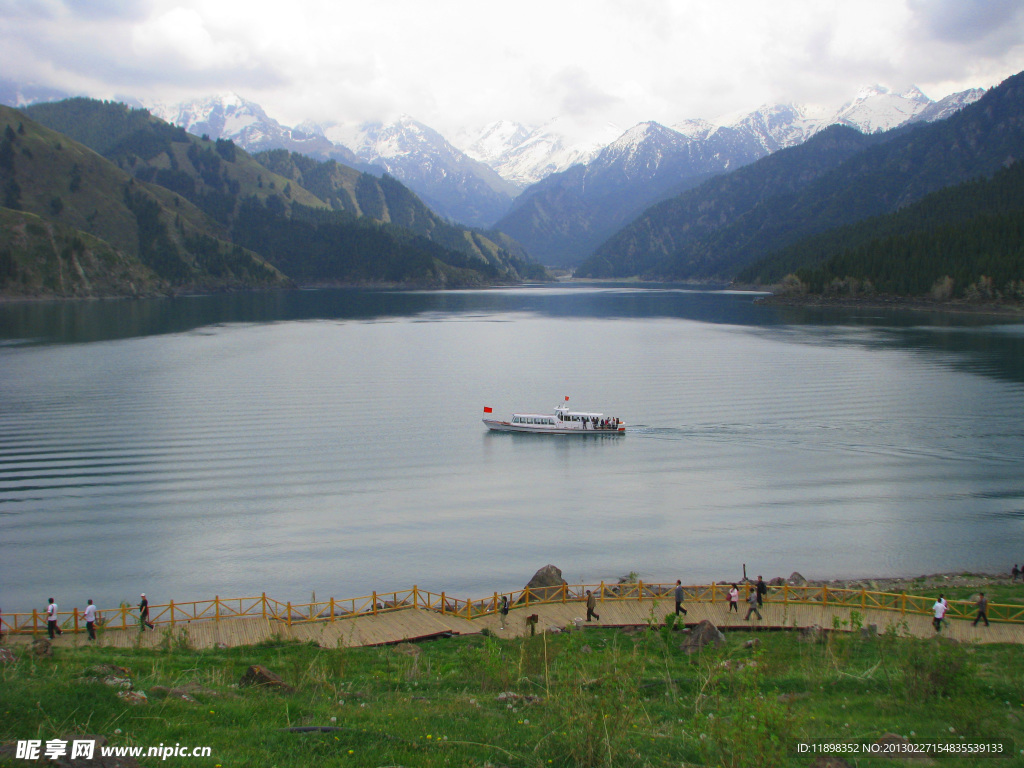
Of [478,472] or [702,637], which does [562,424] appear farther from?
[702,637]

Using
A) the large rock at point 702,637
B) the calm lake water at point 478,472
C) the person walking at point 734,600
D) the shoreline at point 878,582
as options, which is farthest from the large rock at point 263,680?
the person walking at point 734,600

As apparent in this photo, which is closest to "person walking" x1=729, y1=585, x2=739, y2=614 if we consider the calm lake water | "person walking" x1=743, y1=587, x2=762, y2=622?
"person walking" x1=743, y1=587, x2=762, y2=622

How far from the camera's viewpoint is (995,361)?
352ft

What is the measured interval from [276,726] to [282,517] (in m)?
32.0

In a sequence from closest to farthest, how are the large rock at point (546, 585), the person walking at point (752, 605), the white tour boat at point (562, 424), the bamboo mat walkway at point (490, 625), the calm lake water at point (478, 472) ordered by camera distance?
the bamboo mat walkway at point (490, 625), the person walking at point (752, 605), the large rock at point (546, 585), the calm lake water at point (478, 472), the white tour boat at point (562, 424)

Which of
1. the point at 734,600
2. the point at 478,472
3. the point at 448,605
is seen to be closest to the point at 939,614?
the point at 734,600

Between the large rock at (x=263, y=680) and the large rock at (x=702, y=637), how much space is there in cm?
1397

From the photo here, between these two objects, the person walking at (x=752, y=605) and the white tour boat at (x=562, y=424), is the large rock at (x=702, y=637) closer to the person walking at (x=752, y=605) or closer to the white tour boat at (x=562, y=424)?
the person walking at (x=752, y=605)

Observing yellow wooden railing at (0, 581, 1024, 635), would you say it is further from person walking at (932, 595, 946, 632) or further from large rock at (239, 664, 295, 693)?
large rock at (239, 664, 295, 693)

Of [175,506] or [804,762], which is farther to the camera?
[175,506]

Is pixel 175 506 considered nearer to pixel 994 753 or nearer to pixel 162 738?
pixel 162 738

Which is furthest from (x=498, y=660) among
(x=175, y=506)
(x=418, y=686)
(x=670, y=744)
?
(x=175, y=506)

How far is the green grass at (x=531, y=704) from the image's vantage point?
1366cm

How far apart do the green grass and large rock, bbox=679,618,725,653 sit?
0.52 m
